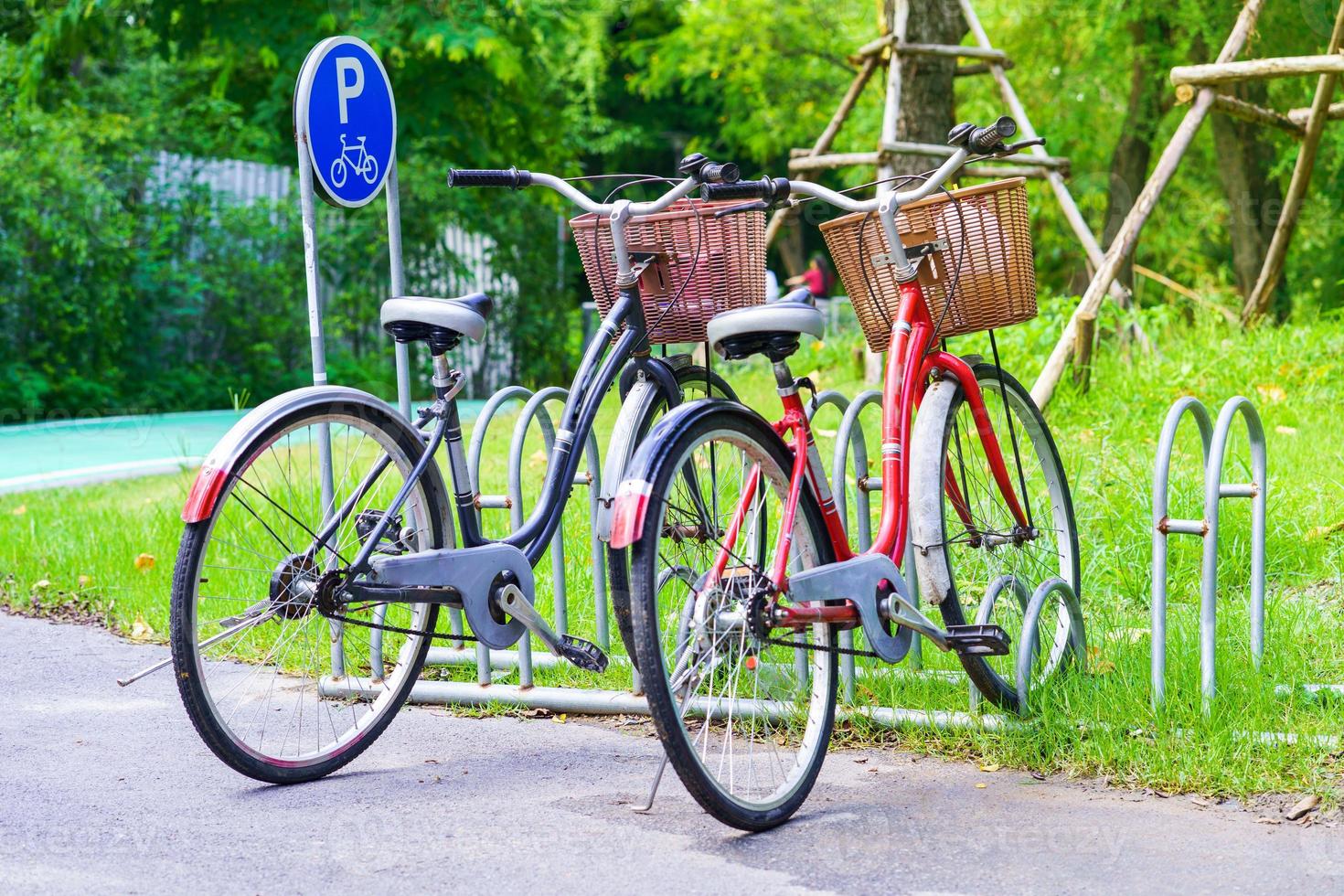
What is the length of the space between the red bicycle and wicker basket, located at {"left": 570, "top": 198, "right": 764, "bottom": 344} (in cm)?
21

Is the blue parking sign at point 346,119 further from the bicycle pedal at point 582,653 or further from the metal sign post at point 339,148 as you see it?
the bicycle pedal at point 582,653

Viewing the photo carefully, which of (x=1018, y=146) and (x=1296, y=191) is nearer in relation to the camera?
(x=1018, y=146)

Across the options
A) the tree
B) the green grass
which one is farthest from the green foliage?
the green grass

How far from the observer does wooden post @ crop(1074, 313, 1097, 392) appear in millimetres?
8016

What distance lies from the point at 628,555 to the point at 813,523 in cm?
57

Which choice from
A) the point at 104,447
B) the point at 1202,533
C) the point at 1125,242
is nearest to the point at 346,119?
the point at 1202,533

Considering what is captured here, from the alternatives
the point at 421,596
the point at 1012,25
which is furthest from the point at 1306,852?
A: the point at 1012,25

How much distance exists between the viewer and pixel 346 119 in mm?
4406

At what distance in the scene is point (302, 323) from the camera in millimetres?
14312

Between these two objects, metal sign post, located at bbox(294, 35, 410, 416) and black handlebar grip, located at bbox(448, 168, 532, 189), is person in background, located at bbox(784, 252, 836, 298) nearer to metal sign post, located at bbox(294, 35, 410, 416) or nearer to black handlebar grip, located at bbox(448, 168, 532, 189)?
metal sign post, located at bbox(294, 35, 410, 416)

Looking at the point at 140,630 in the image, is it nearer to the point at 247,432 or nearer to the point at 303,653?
the point at 303,653

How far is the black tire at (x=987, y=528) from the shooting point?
3.74m

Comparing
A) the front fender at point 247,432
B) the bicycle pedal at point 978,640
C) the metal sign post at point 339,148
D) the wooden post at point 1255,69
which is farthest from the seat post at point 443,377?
the wooden post at point 1255,69

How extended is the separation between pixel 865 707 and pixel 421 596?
1.27 meters
